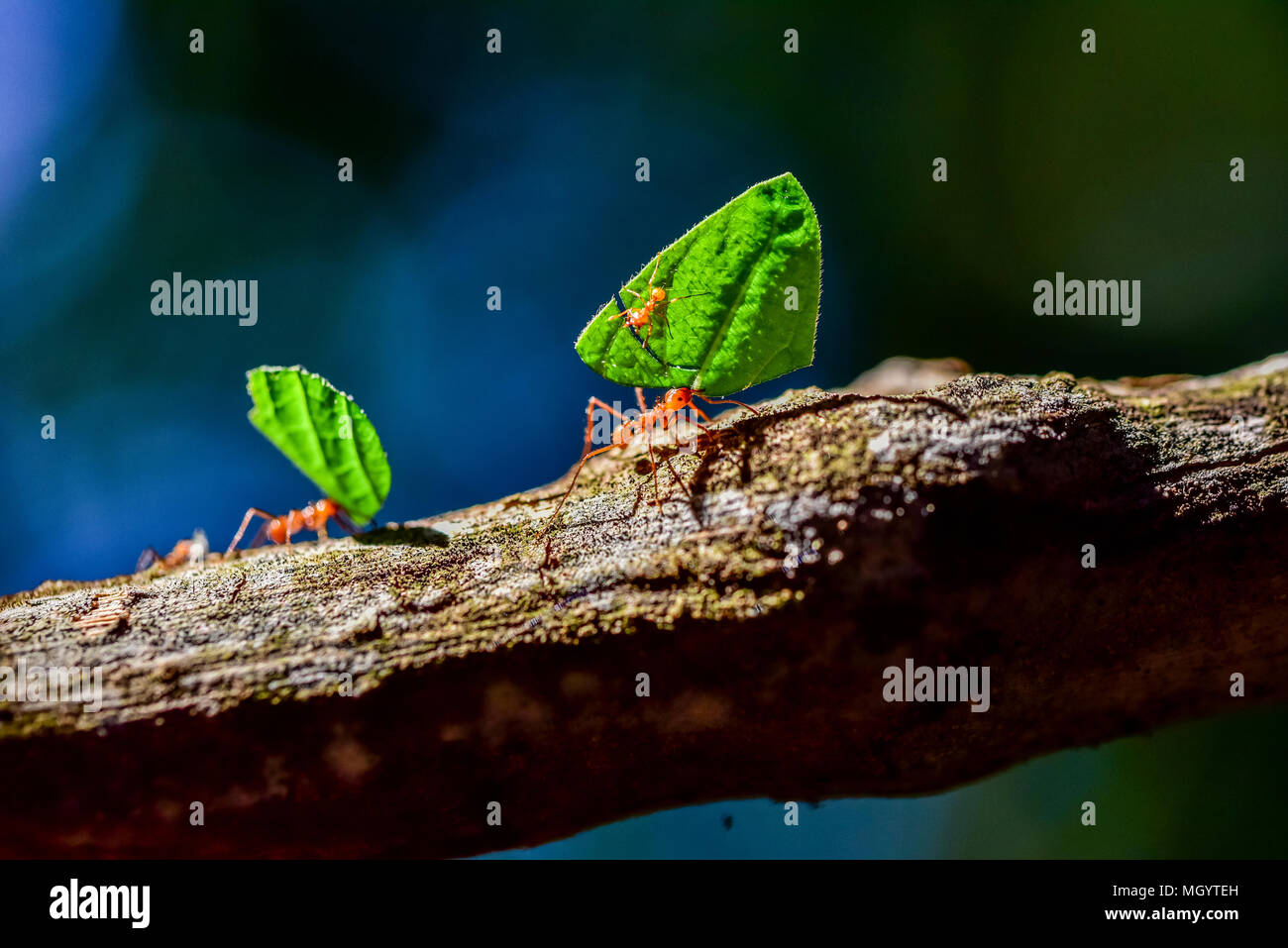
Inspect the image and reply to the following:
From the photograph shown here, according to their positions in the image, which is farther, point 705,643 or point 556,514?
point 556,514

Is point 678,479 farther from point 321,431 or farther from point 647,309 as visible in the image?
point 321,431

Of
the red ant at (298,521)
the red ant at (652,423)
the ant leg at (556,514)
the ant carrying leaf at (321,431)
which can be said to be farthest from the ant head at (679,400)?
the red ant at (298,521)

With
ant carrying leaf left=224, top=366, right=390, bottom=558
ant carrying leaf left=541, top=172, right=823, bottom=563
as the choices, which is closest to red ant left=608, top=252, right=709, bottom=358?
ant carrying leaf left=541, top=172, right=823, bottom=563

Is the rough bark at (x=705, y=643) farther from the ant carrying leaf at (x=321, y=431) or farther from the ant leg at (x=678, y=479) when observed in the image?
the ant carrying leaf at (x=321, y=431)

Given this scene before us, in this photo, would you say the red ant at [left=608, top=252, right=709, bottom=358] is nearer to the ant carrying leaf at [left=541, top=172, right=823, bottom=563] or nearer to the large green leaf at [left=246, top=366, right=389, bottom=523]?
the ant carrying leaf at [left=541, top=172, right=823, bottom=563]

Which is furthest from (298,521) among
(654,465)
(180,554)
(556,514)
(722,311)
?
(722,311)

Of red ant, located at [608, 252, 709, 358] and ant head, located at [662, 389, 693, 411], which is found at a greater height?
red ant, located at [608, 252, 709, 358]
